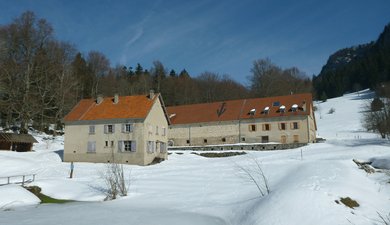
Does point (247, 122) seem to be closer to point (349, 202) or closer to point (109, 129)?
point (109, 129)

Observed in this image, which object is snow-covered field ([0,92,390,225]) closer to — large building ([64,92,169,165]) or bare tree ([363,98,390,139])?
large building ([64,92,169,165])

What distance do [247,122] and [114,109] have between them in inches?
803

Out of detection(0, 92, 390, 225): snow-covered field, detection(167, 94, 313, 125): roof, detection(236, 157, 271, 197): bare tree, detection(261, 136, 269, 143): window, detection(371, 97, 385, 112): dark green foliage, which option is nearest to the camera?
detection(0, 92, 390, 225): snow-covered field

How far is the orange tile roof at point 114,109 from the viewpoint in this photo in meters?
42.9

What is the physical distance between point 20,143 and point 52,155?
440cm

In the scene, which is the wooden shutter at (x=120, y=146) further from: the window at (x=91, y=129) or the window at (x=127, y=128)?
the window at (x=91, y=129)

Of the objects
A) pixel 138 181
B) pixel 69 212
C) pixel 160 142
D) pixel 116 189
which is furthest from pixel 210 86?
pixel 69 212

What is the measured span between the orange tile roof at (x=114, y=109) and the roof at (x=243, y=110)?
1491cm

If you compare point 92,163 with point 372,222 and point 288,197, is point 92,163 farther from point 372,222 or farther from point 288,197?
point 372,222

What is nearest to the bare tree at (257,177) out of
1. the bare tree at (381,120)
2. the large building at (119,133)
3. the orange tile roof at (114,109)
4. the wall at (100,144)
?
the large building at (119,133)

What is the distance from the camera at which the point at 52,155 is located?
4412cm

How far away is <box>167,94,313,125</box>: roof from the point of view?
5303cm

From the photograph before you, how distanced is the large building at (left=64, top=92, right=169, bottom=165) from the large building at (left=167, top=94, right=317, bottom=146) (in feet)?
40.8

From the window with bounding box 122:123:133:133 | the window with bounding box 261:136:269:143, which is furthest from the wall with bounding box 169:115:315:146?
the window with bounding box 122:123:133:133
